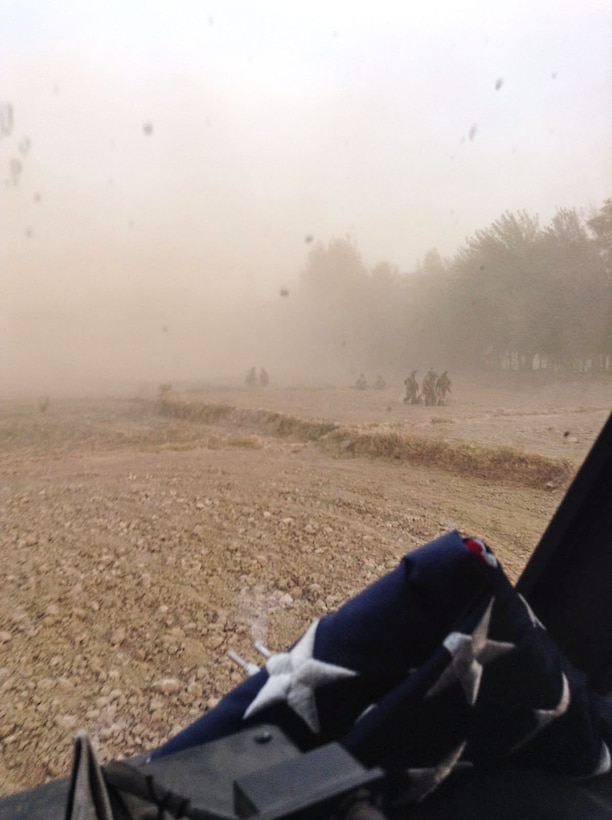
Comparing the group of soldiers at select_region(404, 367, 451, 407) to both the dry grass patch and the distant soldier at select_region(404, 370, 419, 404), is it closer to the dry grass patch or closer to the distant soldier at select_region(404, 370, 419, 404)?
the distant soldier at select_region(404, 370, 419, 404)

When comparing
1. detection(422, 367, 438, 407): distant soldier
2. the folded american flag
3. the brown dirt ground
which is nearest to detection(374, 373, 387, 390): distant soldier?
the brown dirt ground

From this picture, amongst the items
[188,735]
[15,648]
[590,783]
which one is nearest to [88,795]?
[188,735]

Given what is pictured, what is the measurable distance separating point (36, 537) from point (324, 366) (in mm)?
1286

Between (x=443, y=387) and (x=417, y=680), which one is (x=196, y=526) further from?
(x=443, y=387)

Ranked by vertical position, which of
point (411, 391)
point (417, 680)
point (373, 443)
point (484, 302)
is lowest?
point (417, 680)

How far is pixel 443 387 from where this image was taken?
2668 mm

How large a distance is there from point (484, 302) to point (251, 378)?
0.93m

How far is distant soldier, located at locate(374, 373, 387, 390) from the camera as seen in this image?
9.03ft

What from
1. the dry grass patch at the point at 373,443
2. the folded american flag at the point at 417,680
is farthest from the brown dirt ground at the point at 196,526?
the folded american flag at the point at 417,680

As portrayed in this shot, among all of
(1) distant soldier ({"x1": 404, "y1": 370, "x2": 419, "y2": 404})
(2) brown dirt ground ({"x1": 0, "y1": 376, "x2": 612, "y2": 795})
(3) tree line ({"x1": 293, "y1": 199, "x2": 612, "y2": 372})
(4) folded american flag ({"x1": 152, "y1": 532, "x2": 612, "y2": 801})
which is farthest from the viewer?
(1) distant soldier ({"x1": 404, "y1": 370, "x2": 419, "y2": 404})

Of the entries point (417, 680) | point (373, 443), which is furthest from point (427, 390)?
point (417, 680)

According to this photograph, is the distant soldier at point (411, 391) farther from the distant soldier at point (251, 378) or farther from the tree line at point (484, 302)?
the distant soldier at point (251, 378)

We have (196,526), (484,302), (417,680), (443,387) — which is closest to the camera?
(417,680)

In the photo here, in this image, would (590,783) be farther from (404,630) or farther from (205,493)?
(205,493)
